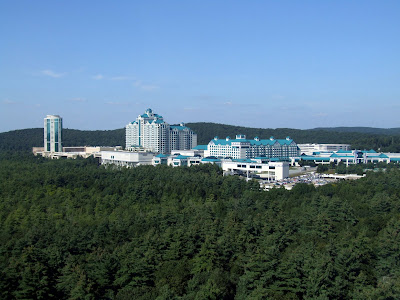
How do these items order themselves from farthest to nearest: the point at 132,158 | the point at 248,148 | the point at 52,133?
the point at 52,133 → the point at 132,158 → the point at 248,148

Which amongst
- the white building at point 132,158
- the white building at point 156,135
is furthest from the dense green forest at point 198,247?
the white building at point 156,135

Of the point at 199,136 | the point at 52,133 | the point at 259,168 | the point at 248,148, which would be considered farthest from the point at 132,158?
the point at 199,136

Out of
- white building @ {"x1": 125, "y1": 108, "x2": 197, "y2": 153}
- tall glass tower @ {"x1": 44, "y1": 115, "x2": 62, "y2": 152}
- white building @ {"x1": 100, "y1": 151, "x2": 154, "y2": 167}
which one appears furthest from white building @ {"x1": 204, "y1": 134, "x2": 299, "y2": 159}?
tall glass tower @ {"x1": 44, "y1": 115, "x2": 62, "y2": 152}

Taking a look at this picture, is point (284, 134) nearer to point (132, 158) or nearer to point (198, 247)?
point (132, 158)

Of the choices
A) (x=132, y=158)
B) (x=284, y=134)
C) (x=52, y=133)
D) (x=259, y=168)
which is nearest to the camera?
(x=259, y=168)

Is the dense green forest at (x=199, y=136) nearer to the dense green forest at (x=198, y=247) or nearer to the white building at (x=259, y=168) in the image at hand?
the white building at (x=259, y=168)

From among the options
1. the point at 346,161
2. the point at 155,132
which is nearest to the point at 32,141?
the point at 155,132

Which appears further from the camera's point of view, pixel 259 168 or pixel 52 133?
pixel 52 133
